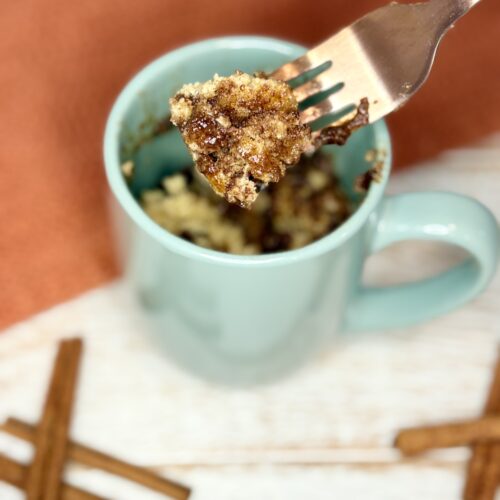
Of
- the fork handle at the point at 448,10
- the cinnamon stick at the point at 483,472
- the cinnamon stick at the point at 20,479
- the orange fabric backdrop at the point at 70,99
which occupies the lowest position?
the cinnamon stick at the point at 20,479

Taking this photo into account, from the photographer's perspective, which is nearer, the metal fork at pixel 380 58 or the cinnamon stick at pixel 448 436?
the metal fork at pixel 380 58

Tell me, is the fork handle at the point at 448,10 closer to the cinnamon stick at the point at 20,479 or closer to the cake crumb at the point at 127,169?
the cake crumb at the point at 127,169

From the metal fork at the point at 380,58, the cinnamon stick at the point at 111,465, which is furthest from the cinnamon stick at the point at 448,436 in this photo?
the metal fork at the point at 380,58

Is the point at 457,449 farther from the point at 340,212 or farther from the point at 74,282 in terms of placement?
the point at 74,282

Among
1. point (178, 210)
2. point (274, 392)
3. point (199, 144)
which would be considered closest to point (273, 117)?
point (199, 144)

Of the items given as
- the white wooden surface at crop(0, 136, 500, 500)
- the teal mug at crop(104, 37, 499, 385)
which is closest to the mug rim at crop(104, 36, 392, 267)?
the teal mug at crop(104, 37, 499, 385)

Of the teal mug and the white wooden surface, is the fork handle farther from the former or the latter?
the white wooden surface

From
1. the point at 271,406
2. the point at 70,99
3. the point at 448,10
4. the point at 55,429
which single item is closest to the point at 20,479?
the point at 55,429
